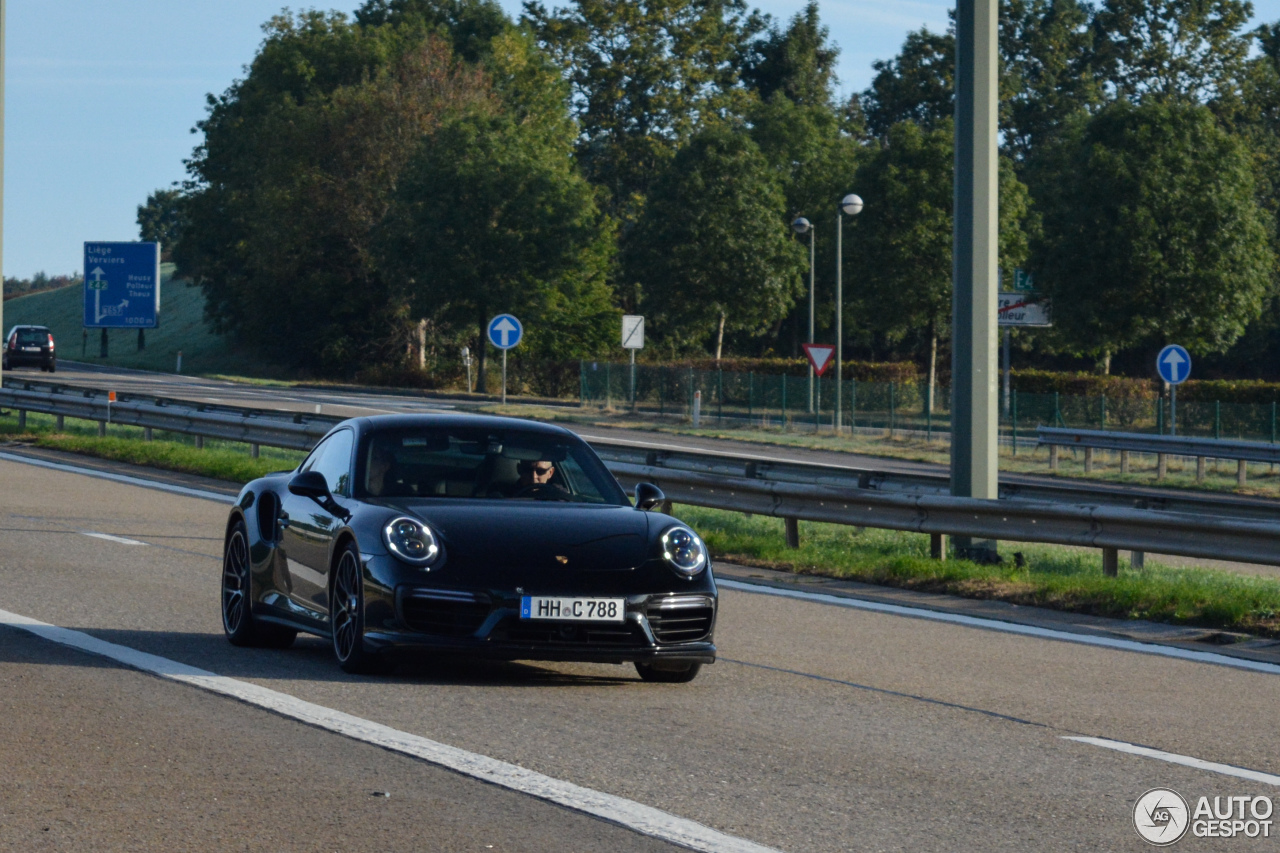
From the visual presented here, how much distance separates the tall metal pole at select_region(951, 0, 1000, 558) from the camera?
13656 millimetres

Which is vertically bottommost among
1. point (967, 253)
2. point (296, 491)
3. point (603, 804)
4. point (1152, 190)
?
point (603, 804)

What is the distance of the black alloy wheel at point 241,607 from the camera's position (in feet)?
31.1

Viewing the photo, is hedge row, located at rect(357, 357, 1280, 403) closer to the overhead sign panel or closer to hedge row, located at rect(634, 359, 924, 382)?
hedge row, located at rect(634, 359, 924, 382)

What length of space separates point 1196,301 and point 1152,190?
3623 millimetres

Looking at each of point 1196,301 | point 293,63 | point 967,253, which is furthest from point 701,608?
point 293,63

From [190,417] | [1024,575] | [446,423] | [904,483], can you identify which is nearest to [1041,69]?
[190,417]

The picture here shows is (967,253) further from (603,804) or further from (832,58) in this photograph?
(832,58)

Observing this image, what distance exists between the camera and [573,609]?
7.93 metres

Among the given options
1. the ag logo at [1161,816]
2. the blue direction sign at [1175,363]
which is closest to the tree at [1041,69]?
the blue direction sign at [1175,363]

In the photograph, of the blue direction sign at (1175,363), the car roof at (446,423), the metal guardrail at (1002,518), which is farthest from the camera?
the blue direction sign at (1175,363)

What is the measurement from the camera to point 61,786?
5.94 meters

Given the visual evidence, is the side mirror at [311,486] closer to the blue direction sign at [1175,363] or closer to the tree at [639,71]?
the blue direction sign at [1175,363]

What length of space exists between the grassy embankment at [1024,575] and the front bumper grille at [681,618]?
4.52m

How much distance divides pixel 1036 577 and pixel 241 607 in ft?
20.8
